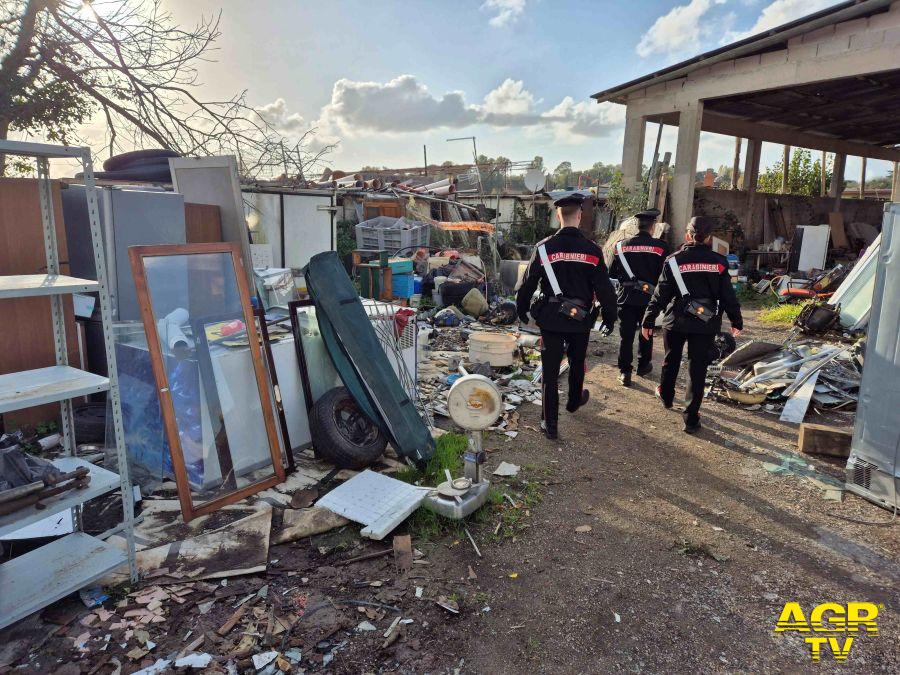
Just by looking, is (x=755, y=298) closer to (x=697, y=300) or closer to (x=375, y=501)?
(x=697, y=300)

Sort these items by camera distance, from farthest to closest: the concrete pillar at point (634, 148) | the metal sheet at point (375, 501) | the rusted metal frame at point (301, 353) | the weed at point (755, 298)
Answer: the concrete pillar at point (634, 148) < the weed at point (755, 298) < the rusted metal frame at point (301, 353) < the metal sheet at point (375, 501)

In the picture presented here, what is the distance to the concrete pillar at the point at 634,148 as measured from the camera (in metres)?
12.0

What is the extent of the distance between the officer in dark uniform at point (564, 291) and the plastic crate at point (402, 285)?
520 centimetres

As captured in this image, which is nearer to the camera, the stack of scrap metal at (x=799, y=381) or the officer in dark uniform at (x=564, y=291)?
the officer in dark uniform at (x=564, y=291)

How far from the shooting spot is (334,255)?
4.22 meters

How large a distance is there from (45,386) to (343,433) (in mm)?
1982

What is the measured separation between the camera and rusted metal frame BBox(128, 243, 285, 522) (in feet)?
10.6

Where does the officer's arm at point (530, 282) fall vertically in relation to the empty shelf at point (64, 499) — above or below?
above

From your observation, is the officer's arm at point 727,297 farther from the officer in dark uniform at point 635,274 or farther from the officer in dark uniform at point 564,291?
the officer in dark uniform at point 635,274

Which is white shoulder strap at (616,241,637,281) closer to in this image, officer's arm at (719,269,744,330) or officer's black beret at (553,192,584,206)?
officer's arm at (719,269,744,330)

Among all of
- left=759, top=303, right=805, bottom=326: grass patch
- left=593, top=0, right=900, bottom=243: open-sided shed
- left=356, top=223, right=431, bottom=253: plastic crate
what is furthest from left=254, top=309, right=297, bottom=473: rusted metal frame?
left=593, top=0, right=900, bottom=243: open-sided shed

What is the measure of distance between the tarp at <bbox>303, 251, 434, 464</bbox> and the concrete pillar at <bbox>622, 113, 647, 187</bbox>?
982 centimetres

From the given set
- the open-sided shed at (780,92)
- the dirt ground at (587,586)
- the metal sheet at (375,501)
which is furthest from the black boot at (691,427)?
the open-sided shed at (780,92)

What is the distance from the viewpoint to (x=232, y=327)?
12.4ft
